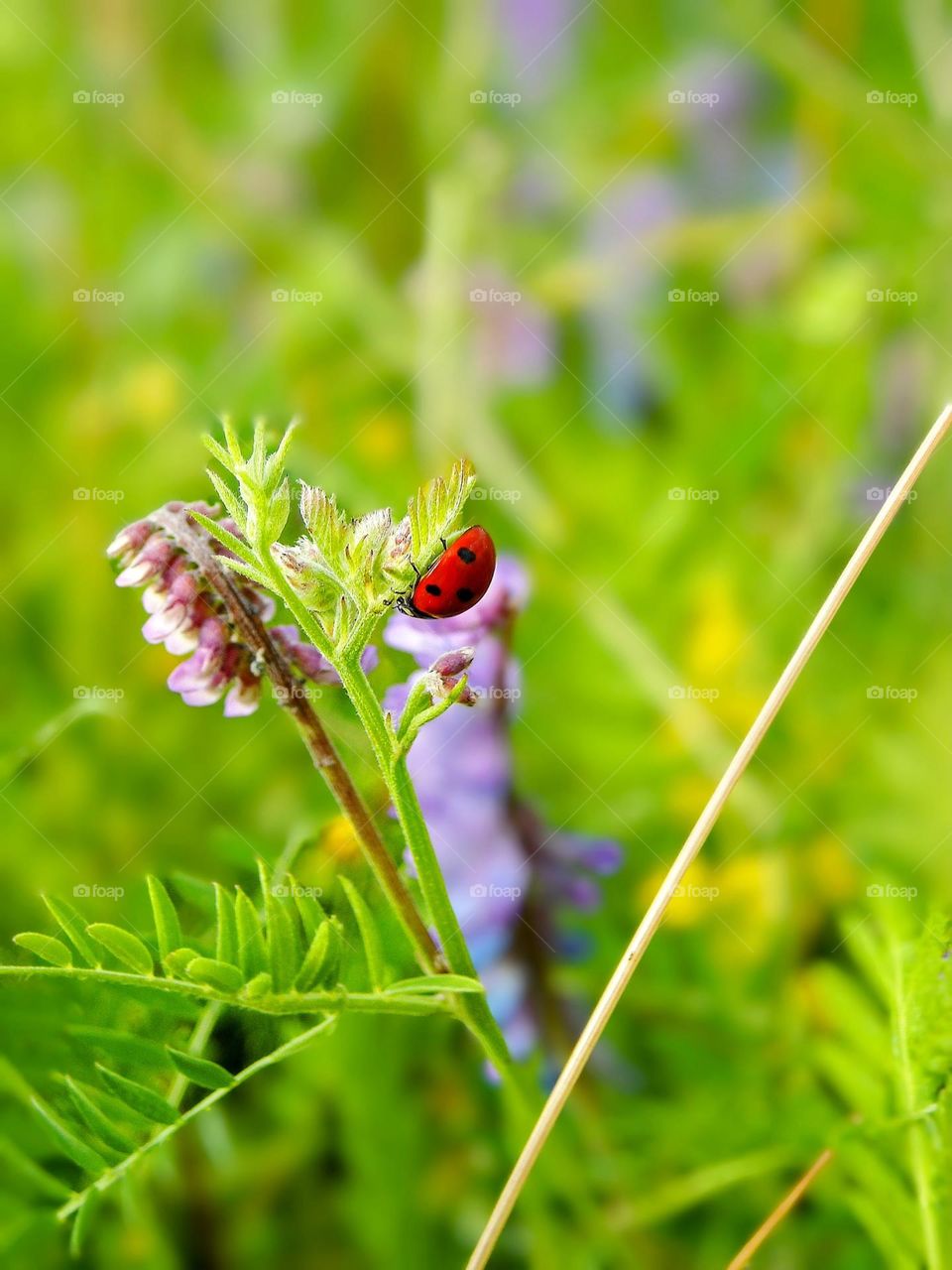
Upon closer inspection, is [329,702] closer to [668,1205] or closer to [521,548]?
[668,1205]

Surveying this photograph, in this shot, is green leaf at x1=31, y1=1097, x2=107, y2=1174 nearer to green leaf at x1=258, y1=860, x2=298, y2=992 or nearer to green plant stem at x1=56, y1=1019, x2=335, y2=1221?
green plant stem at x1=56, y1=1019, x2=335, y2=1221

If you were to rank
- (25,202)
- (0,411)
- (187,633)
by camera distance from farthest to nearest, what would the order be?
(25,202) < (0,411) < (187,633)

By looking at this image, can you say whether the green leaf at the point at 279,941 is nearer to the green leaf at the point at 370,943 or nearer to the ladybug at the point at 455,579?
the green leaf at the point at 370,943

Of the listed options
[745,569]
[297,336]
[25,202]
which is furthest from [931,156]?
[25,202]

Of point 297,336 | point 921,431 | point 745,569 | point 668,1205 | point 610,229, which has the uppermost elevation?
point 610,229

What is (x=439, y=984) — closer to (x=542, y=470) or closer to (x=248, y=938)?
(x=248, y=938)

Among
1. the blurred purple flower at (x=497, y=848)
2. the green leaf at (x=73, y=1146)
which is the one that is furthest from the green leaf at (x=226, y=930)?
the blurred purple flower at (x=497, y=848)

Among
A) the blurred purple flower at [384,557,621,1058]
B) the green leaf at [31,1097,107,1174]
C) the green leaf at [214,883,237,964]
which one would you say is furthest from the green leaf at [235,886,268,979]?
the blurred purple flower at [384,557,621,1058]
